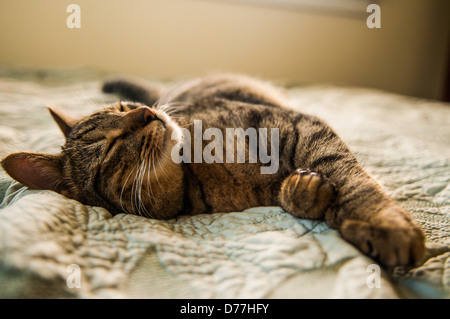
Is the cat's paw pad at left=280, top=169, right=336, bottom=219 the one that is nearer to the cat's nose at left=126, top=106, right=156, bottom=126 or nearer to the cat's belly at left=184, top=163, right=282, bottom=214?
the cat's belly at left=184, top=163, right=282, bottom=214

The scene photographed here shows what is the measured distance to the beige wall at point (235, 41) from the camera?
246 centimetres

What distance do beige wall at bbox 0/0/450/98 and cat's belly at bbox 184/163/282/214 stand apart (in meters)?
1.89

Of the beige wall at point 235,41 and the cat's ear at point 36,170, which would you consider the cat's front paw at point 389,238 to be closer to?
the cat's ear at point 36,170

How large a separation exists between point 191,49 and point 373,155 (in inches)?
83.8

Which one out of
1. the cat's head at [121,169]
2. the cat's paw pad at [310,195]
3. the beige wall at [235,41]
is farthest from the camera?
the beige wall at [235,41]

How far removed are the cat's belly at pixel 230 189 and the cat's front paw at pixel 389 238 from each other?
264 millimetres

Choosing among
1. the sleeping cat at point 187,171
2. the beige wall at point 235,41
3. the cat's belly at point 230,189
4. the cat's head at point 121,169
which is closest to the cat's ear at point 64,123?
the sleeping cat at point 187,171

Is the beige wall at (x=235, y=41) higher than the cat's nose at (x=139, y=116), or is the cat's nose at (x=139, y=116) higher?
the beige wall at (x=235, y=41)

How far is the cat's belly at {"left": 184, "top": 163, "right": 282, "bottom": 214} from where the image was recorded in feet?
2.66

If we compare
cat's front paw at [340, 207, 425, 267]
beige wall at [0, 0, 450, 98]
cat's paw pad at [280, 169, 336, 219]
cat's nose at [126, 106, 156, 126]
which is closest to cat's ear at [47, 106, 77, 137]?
cat's nose at [126, 106, 156, 126]

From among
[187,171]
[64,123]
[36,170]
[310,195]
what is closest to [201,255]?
→ [310,195]

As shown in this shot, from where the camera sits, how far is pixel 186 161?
0.89 m
